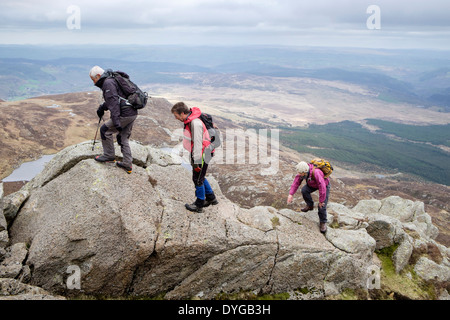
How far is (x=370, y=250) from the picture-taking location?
17703 mm

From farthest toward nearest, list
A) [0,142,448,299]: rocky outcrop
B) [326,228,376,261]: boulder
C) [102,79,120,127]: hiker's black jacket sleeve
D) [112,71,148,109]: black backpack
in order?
1. [326,228,376,261]: boulder
2. [112,71,148,109]: black backpack
3. [102,79,120,127]: hiker's black jacket sleeve
4. [0,142,448,299]: rocky outcrop

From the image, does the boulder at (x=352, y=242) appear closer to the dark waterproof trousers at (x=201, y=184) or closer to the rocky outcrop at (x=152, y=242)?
the rocky outcrop at (x=152, y=242)

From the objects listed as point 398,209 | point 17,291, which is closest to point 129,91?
point 17,291

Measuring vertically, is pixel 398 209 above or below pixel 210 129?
below

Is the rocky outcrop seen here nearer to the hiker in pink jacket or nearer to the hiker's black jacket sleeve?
the hiker in pink jacket

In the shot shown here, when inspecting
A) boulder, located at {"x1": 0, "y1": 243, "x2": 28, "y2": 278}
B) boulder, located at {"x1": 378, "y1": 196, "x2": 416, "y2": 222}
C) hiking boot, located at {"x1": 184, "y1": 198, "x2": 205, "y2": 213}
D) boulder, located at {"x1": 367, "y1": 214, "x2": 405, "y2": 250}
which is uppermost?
hiking boot, located at {"x1": 184, "y1": 198, "x2": 205, "y2": 213}

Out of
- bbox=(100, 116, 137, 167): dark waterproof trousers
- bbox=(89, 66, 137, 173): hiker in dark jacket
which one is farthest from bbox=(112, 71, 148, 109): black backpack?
bbox=(100, 116, 137, 167): dark waterproof trousers

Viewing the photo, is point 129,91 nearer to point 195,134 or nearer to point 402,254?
point 195,134

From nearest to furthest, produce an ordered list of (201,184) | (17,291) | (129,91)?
(17,291), (129,91), (201,184)

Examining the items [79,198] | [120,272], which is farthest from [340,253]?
[79,198]

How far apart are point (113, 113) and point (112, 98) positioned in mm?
741

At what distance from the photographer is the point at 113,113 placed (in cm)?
1360

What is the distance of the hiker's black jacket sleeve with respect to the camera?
13352 millimetres
